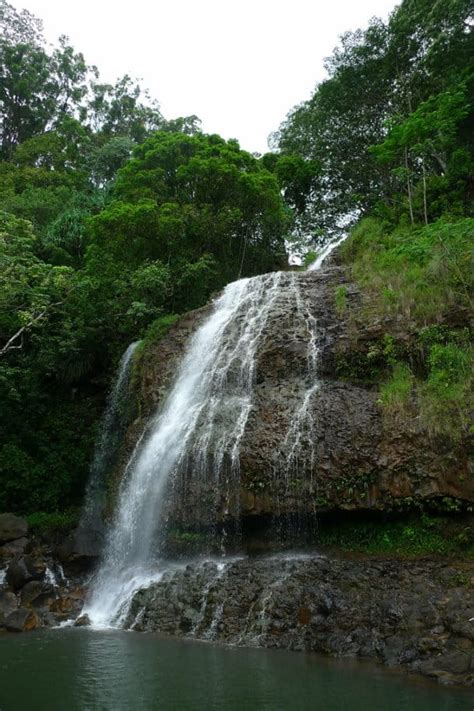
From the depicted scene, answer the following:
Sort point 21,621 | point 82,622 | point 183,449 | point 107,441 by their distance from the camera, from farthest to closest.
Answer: point 107,441
point 183,449
point 82,622
point 21,621

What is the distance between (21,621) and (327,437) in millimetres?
6159

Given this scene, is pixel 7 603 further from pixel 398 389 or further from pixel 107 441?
pixel 398 389

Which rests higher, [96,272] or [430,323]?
[96,272]

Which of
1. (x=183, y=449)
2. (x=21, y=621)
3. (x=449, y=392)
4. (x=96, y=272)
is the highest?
(x=96, y=272)

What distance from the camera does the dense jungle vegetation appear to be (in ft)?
40.7

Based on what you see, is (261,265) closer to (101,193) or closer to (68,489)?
(101,193)

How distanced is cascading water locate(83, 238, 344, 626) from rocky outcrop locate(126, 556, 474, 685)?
3.38 feet

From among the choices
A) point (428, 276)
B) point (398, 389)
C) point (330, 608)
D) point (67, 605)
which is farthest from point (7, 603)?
point (428, 276)

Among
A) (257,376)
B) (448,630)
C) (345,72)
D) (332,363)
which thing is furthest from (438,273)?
(345,72)

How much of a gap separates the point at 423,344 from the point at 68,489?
33.8 ft

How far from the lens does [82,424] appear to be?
16656 millimetres

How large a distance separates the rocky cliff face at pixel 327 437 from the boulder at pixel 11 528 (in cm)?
298

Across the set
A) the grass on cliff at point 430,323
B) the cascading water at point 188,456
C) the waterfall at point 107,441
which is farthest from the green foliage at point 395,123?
the waterfall at point 107,441

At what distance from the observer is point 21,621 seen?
938cm
